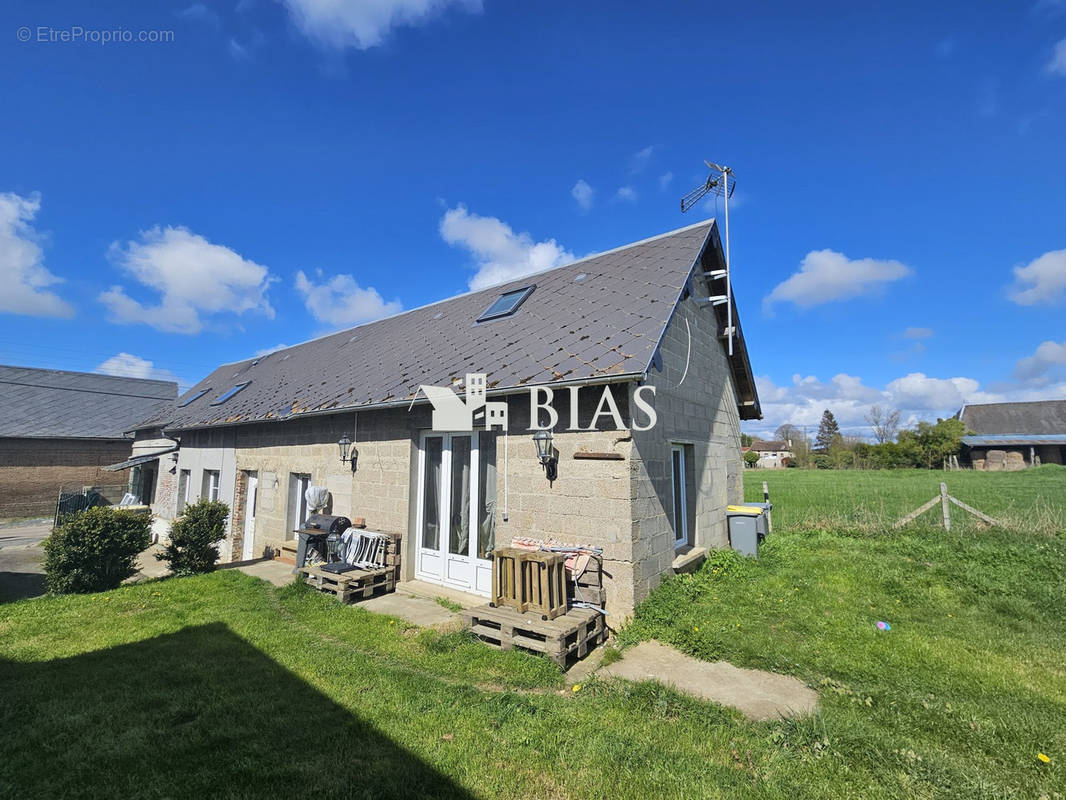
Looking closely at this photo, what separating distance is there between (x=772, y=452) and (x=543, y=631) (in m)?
82.7

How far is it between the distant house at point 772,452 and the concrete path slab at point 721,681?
59.2 m

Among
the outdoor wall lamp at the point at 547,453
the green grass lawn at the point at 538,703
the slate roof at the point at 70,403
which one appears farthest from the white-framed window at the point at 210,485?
the slate roof at the point at 70,403

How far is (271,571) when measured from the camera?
9281 mm

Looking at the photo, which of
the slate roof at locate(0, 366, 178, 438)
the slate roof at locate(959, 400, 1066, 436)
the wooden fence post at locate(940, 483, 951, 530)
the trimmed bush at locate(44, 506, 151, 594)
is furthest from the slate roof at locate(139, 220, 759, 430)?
the slate roof at locate(959, 400, 1066, 436)

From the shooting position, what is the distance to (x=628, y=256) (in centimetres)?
925

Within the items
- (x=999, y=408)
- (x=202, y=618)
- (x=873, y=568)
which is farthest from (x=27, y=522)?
(x=999, y=408)

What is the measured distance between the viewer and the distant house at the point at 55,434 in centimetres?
2189

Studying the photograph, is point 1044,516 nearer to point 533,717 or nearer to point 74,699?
point 533,717

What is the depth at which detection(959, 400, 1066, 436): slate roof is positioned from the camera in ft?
141

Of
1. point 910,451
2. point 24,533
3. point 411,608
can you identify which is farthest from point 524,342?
point 910,451

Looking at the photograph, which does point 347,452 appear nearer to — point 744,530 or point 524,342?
point 524,342

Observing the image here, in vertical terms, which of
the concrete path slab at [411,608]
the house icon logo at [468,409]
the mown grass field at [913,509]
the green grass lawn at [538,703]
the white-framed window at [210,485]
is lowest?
the concrete path slab at [411,608]

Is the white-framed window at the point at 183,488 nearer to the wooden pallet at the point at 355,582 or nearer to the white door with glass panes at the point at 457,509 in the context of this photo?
the wooden pallet at the point at 355,582

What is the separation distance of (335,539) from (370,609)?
6.70 feet
